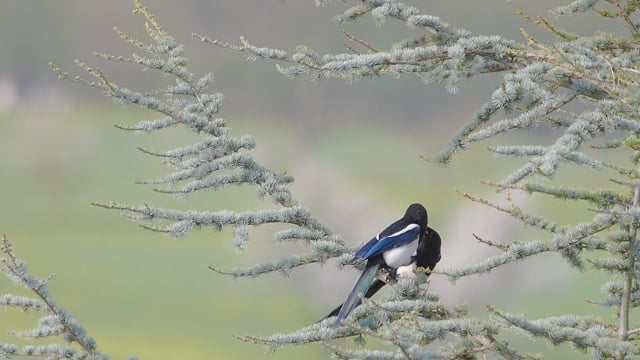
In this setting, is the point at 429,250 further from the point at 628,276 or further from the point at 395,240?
the point at 628,276

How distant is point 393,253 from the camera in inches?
272

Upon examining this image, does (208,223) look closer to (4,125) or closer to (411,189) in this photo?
(411,189)

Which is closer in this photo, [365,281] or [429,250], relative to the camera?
[365,281]

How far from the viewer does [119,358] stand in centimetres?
3191

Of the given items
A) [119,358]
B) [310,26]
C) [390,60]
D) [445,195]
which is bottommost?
[390,60]

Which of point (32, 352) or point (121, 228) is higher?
point (121, 228)

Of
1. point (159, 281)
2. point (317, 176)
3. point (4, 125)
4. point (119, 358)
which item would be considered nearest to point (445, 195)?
point (317, 176)

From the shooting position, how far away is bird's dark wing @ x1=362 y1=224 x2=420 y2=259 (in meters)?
6.68

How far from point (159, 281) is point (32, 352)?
122ft

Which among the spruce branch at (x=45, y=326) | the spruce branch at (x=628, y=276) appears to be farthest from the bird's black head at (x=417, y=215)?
the spruce branch at (x=45, y=326)

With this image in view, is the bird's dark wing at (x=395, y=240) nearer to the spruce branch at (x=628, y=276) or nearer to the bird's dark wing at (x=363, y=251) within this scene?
the bird's dark wing at (x=363, y=251)

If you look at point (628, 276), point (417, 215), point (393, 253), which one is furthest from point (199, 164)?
point (628, 276)

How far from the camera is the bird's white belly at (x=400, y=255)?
22.4 feet

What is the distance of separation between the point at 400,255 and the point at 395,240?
0.33ft
